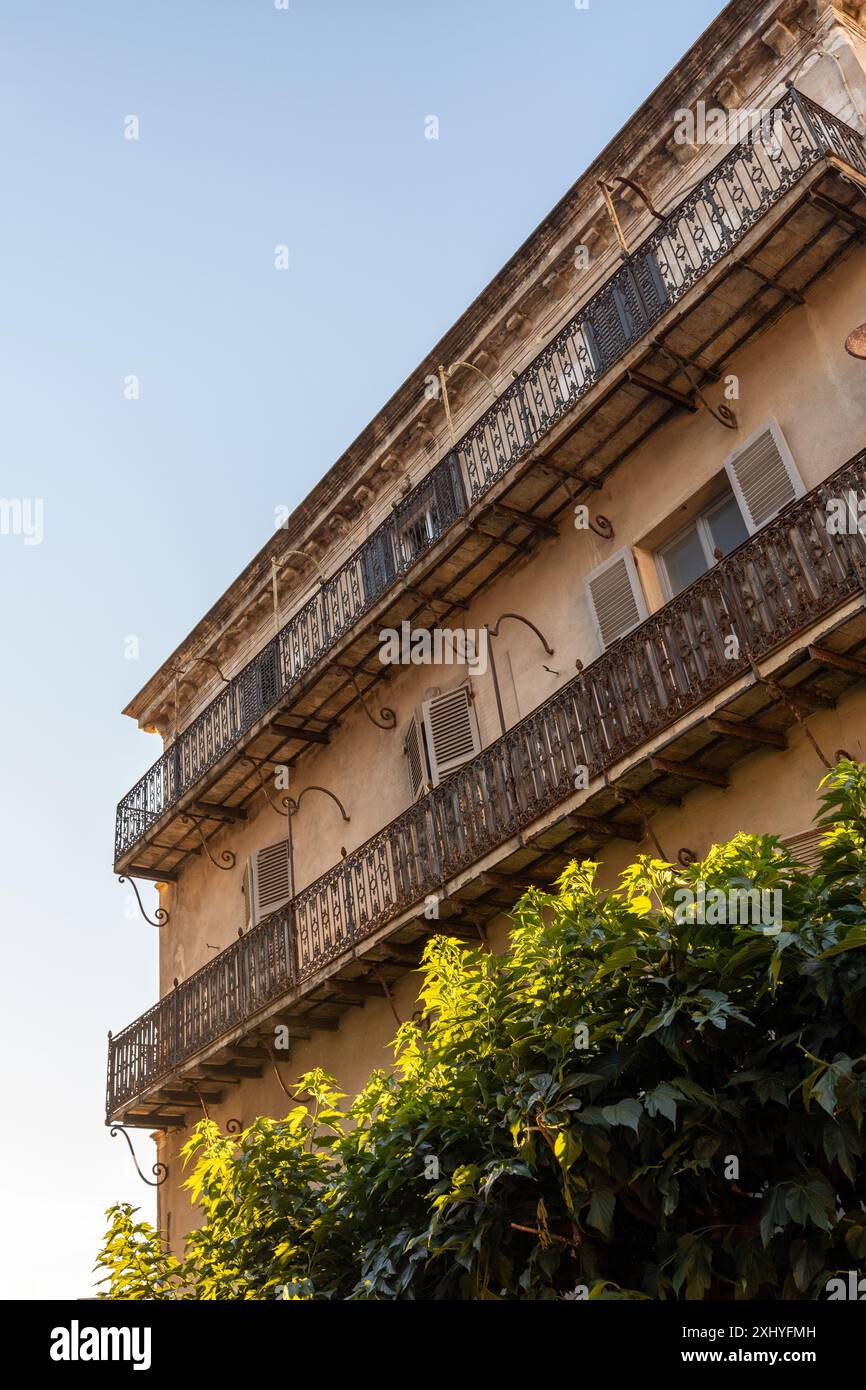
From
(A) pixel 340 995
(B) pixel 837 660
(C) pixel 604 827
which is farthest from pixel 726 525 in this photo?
(A) pixel 340 995

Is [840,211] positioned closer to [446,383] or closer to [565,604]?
[565,604]

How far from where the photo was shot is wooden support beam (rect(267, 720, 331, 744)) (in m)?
15.2

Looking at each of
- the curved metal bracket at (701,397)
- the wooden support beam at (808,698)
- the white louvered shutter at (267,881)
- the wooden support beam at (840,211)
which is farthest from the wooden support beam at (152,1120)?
the wooden support beam at (840,211)

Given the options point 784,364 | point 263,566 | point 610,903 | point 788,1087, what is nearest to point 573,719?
point 784,364

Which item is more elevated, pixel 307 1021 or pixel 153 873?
pixel 153 873

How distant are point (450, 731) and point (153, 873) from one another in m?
7.03

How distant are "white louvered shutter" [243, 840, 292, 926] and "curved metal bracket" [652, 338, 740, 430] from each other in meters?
7.81

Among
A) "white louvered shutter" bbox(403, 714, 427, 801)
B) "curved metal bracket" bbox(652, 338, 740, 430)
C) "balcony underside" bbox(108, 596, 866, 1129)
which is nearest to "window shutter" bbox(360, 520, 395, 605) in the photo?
"white louvered shutter" bbox(403, 714, 427, 801)

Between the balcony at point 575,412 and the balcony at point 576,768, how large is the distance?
2.37m

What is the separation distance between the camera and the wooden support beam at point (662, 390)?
11.2m

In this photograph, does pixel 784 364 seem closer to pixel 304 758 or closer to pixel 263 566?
pixel 304 758

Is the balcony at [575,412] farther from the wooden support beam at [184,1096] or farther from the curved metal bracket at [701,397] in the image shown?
the wooden support beam at [184,1096]

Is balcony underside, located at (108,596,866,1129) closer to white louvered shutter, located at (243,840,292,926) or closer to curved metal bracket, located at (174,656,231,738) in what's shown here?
white louvered shutter, located at (243,840,292,926)

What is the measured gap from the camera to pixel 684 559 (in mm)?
11711
